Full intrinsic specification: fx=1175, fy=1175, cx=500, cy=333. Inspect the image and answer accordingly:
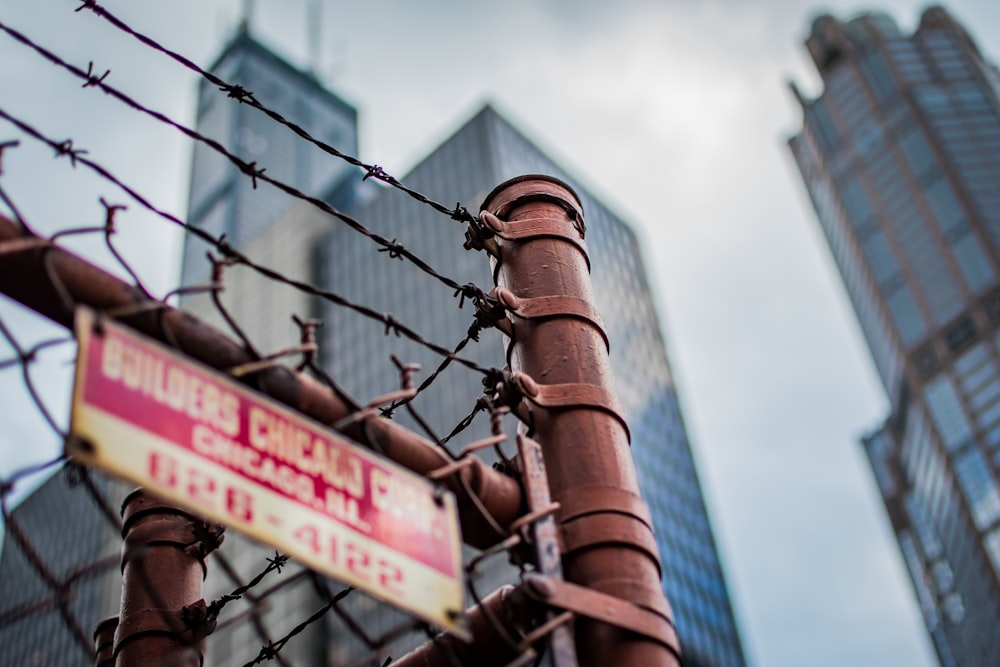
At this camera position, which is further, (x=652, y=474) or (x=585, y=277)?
(x=652, y=474)

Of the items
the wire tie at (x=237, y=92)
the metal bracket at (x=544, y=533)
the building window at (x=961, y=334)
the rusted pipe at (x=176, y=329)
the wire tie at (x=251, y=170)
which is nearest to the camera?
the rusted pipe at (x=176, y=329)

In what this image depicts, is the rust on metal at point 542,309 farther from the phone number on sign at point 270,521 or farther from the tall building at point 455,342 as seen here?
the tall building at point 455,342

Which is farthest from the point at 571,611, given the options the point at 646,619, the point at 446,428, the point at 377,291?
the point at 377,291

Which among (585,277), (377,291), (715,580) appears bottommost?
(585,277)

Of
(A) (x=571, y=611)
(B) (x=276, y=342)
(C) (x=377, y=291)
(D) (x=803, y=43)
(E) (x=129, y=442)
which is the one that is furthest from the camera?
(D) (x=803, y=43)

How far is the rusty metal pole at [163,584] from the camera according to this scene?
633 centimetres

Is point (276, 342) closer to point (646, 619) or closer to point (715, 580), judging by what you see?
point (715, 580)

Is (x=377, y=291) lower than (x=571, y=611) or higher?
higher

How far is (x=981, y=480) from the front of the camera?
330 feet

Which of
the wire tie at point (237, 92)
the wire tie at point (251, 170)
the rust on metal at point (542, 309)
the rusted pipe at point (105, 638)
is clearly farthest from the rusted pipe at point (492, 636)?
the rusted pipe at point (105, 638)

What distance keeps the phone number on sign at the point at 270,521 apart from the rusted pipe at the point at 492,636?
2.28 feet

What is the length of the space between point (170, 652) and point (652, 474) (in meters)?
78.3

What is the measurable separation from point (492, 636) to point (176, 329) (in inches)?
71.1

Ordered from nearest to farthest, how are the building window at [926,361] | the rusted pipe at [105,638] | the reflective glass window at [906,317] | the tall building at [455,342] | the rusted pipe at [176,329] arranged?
the rusted pipe at [176,329]
the rusted pipe at [105,638]
the tall building at [455,342]
the building window at [926,361]
the reflective glass window at [906,317]
